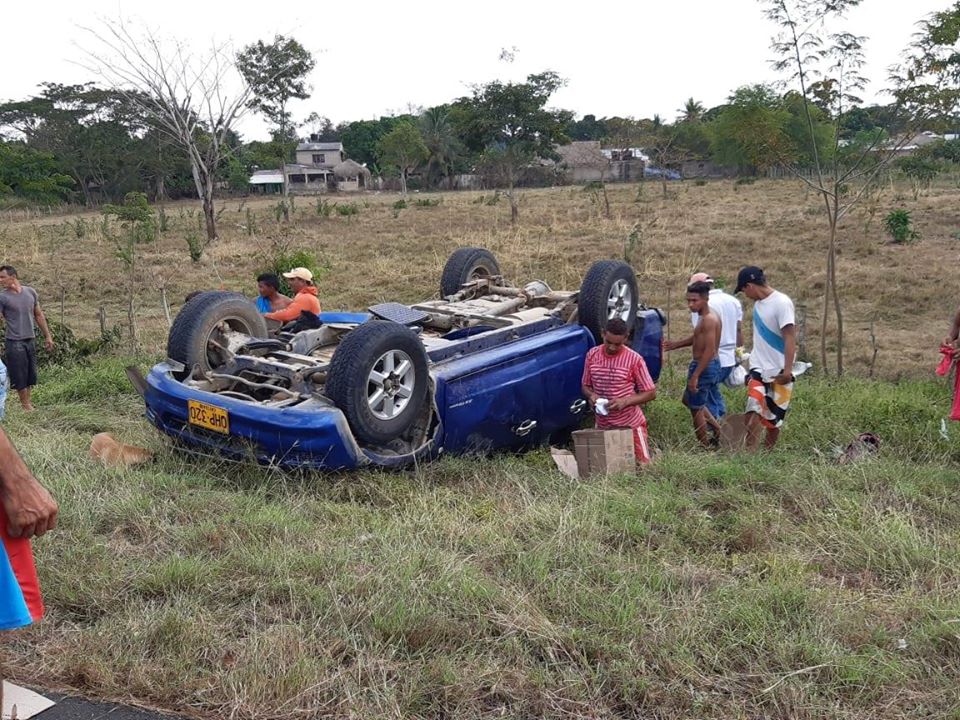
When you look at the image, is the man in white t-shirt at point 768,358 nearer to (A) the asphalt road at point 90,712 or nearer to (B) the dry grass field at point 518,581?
(B) the dry grass field at point 518,581

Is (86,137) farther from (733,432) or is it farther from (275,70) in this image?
(733,432)

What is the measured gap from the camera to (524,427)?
18.7 ft

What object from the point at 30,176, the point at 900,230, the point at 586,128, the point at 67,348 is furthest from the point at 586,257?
the point at 586,128

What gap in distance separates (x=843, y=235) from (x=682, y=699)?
16352 mm

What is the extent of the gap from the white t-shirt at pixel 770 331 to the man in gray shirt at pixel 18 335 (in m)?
5.96

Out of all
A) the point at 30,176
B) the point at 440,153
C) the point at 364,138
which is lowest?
the point at 30,176

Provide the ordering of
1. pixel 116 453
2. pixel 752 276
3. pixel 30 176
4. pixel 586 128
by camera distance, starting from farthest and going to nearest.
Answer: pixel 586 128
pixel 30 176
pixel 752 276
pixel 116 453

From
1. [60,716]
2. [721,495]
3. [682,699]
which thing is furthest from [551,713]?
[721,495]

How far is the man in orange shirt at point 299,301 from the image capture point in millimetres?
6445

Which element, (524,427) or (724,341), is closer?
(524,427)

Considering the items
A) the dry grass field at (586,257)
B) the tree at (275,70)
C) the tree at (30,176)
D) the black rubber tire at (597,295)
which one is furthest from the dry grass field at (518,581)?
the tree at (30,176)

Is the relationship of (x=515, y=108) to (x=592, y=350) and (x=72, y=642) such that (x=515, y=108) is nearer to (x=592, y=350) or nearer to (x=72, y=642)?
(x=592, y=350)

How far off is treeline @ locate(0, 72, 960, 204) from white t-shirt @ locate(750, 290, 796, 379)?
578 cm

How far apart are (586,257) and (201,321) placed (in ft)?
36.6
